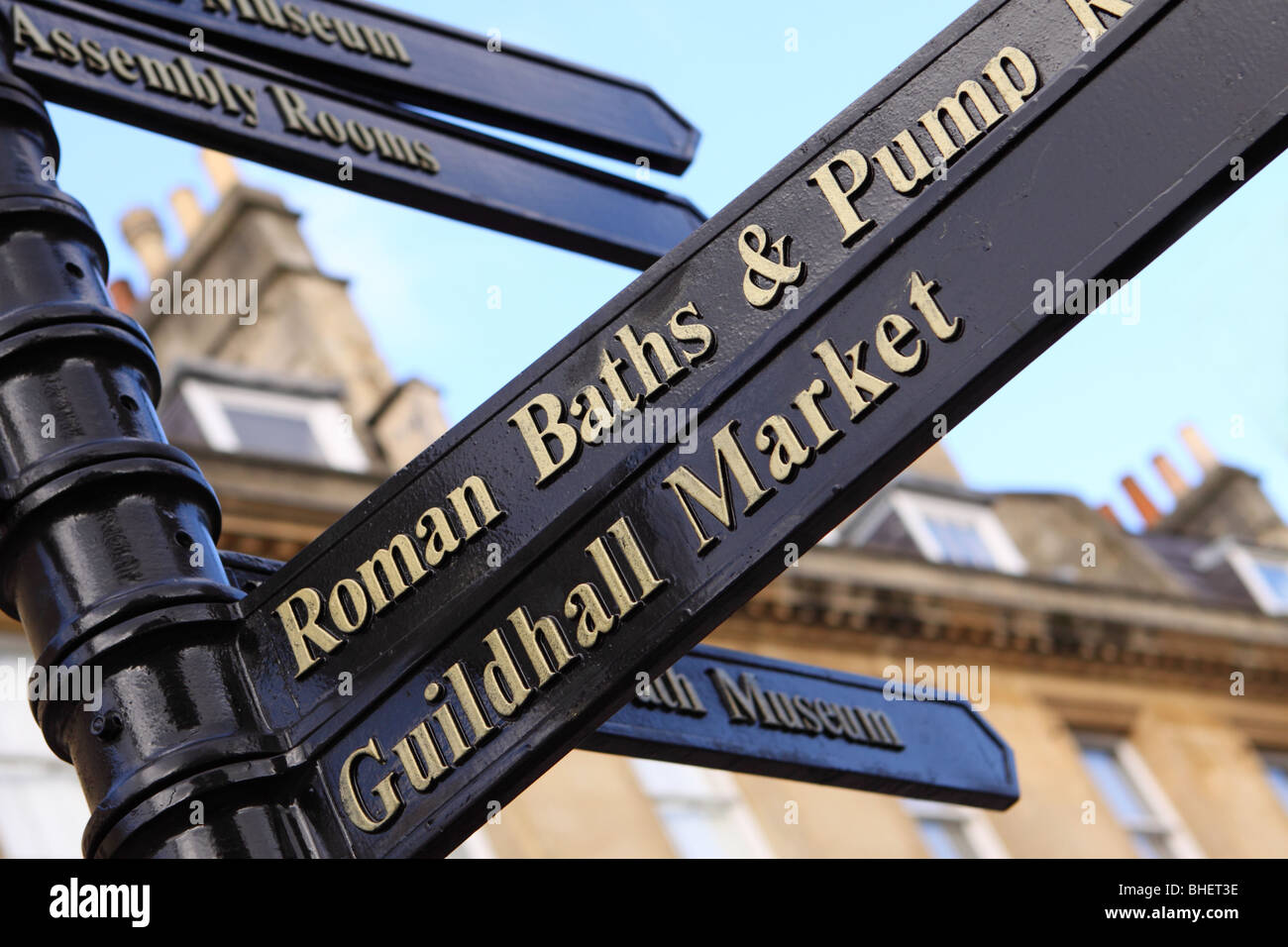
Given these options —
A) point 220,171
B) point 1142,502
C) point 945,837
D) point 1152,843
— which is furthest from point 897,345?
point 1142,502

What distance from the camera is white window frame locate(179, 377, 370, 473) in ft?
53.3

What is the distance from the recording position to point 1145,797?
17797mm

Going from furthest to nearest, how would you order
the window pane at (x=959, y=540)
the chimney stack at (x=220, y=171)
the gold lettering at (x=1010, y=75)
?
the chimney stack at (x=220, y=171), the window pane at (x=959, y=540), the gold lettering at (x=1010, y=75)

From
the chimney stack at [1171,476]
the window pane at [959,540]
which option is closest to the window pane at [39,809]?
the window pane at [959,540]

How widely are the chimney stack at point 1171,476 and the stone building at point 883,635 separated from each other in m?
4.25

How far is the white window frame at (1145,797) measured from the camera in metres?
17.2

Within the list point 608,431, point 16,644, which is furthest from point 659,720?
point 16,644

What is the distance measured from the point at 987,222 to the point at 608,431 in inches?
17.7

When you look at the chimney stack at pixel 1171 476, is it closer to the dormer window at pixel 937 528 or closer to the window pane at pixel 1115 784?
the dormer window at pixel 937 528

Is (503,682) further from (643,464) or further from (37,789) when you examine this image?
(37,789)

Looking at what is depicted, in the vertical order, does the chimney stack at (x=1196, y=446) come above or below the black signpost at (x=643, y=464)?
above

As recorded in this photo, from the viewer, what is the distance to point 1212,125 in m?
1.57

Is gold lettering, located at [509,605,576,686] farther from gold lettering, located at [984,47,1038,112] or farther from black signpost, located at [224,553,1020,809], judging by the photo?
gold lettering, located at [984,47,1038,112]
